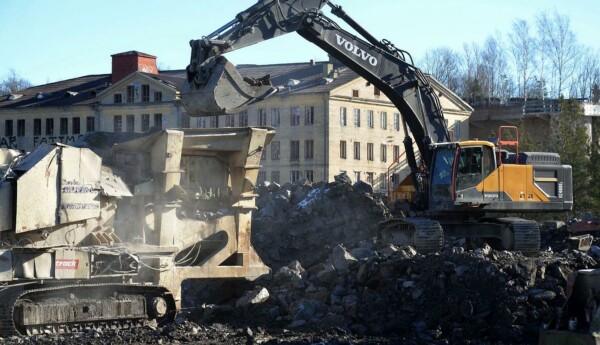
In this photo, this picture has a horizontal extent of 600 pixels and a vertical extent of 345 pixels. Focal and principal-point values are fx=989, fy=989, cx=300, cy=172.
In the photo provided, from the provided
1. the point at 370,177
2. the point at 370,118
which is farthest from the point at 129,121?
the point at 370,177

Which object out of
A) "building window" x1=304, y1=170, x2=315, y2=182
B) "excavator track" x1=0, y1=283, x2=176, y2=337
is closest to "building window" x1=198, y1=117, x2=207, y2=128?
"building window" x1=304, y1=170, x2=315, y2=182

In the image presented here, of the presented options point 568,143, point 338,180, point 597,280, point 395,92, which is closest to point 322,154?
point 568,143

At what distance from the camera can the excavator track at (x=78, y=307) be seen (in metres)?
13.2

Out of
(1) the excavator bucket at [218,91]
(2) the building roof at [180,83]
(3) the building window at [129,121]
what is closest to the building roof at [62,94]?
(2) the building roof at [180,83]

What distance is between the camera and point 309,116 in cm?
5525

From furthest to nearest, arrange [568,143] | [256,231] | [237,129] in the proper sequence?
[568,143]
[256,231]
[237,129]

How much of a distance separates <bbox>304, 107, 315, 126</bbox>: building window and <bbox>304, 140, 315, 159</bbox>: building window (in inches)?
42.1

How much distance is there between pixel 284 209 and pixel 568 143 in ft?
57.6

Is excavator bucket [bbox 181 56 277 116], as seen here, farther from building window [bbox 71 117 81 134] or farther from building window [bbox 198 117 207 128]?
building window [bbox 71 117 81 134]

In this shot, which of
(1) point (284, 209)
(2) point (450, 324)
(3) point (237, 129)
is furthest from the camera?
(1) point (284, 209)

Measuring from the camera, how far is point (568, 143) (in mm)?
39875

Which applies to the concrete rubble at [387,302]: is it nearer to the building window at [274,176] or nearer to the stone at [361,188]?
the stone at [361,188]

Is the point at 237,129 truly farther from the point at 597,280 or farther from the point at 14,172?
the point at 597,280

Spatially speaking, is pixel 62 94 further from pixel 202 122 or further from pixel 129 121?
pixel 202 122
